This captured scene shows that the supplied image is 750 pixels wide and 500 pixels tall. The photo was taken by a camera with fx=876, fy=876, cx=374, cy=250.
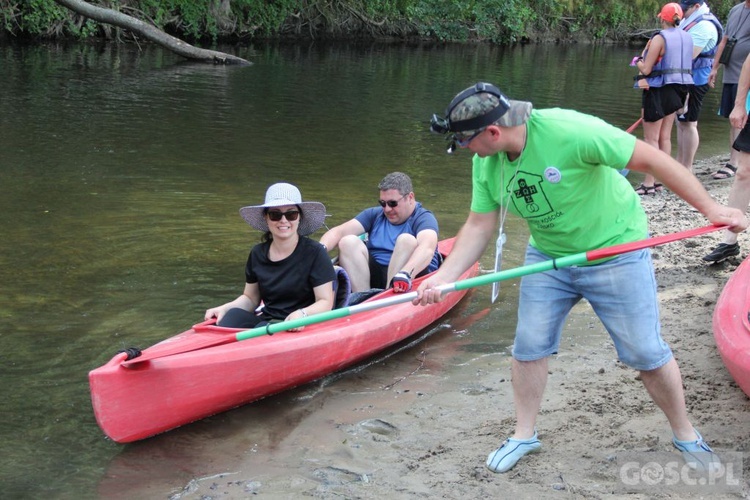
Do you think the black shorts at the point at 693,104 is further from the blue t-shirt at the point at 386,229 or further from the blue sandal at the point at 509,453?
the blue sandal at the point at 509,453

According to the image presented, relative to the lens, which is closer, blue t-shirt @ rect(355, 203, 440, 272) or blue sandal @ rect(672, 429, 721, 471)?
blue sandal @ rect(672, 429, 721, 471)

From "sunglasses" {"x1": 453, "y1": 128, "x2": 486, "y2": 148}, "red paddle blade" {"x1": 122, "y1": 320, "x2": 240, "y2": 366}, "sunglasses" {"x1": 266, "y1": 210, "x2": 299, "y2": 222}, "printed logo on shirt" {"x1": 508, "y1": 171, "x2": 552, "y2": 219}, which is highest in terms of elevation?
"sunglasses" {"x1": 453, "y1": 128, "x2": 486, "y2": 148}

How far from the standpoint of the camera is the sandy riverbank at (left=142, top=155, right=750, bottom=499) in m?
3.69

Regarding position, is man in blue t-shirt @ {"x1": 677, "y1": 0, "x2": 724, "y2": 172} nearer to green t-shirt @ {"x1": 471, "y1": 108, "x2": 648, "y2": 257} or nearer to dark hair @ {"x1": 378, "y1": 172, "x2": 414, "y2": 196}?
dark hair @ {"x1": 378, "y1": 172, "x2": 414, "y2": 196}

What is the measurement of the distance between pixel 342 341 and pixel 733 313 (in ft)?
7.08

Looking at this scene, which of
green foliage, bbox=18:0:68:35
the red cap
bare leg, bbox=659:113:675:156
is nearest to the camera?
Result: the red cap

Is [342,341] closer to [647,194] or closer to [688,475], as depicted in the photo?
[688,475]

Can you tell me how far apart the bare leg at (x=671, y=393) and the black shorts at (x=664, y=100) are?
5494mm

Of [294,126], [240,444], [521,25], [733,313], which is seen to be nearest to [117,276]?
[240,444]

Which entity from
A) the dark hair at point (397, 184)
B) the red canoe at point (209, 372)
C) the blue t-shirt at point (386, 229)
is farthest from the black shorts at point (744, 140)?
the red canoe at point (209, 372)

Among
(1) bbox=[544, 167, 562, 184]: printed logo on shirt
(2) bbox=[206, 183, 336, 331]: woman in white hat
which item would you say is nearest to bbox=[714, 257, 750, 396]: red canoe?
(1) bbox=[544, 167, 562, 184]: printed logo on shirt

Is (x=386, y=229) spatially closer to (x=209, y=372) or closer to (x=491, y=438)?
A: (x=209, y=372)

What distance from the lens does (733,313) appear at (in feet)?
15.3

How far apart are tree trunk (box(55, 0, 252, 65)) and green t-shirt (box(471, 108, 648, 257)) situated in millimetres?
16688
